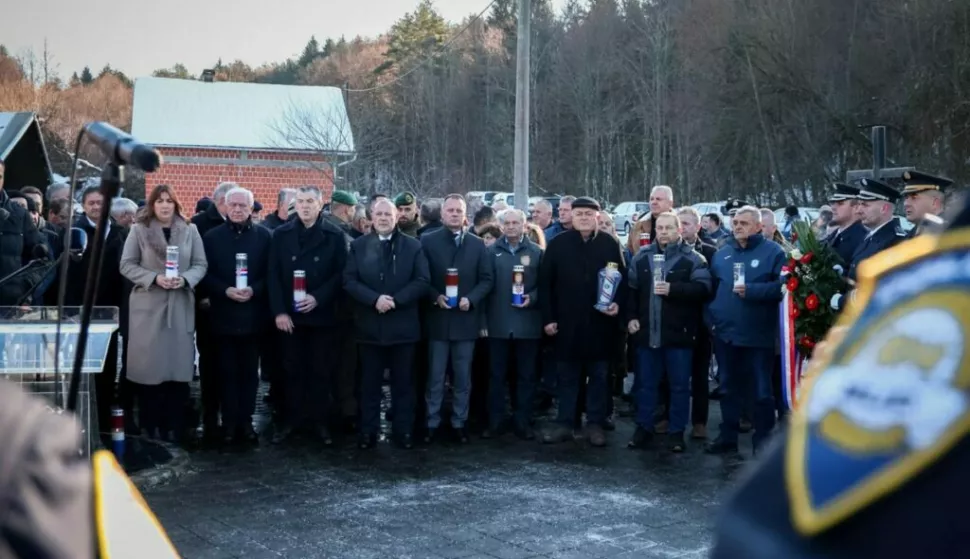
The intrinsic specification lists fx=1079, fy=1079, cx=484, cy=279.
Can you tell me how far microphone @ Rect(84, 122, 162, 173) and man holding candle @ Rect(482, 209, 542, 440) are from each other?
24.7ft

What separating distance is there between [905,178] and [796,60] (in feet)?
113

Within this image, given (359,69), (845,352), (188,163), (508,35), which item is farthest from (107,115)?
(845,352)

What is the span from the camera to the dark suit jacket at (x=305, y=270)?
9508mm

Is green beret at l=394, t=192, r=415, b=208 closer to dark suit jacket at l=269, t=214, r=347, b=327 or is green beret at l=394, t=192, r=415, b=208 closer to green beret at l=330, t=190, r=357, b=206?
green beret at l=330, t=190, r=357, b=206

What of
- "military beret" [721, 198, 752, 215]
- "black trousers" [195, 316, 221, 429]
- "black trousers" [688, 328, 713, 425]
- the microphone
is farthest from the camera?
"black trousers" [688, 328, 713, 425]

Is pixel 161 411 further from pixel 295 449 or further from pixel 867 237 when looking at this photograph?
pixel 867 237

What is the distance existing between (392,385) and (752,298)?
3222 mm

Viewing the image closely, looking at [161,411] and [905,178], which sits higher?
[905,178]


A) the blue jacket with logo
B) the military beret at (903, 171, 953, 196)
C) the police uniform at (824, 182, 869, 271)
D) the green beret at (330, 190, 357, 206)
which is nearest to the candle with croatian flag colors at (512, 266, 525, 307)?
the blue jacket with logo

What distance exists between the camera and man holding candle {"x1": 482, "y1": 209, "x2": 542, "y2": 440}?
1002cm

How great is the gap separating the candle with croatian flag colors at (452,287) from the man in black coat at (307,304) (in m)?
0.96

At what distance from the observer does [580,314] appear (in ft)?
31.9

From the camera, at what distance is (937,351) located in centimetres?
95

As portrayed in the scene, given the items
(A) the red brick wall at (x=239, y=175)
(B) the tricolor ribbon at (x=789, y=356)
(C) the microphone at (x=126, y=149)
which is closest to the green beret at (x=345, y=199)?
(B) the tricolor ribbon at (x=789, y=356)
